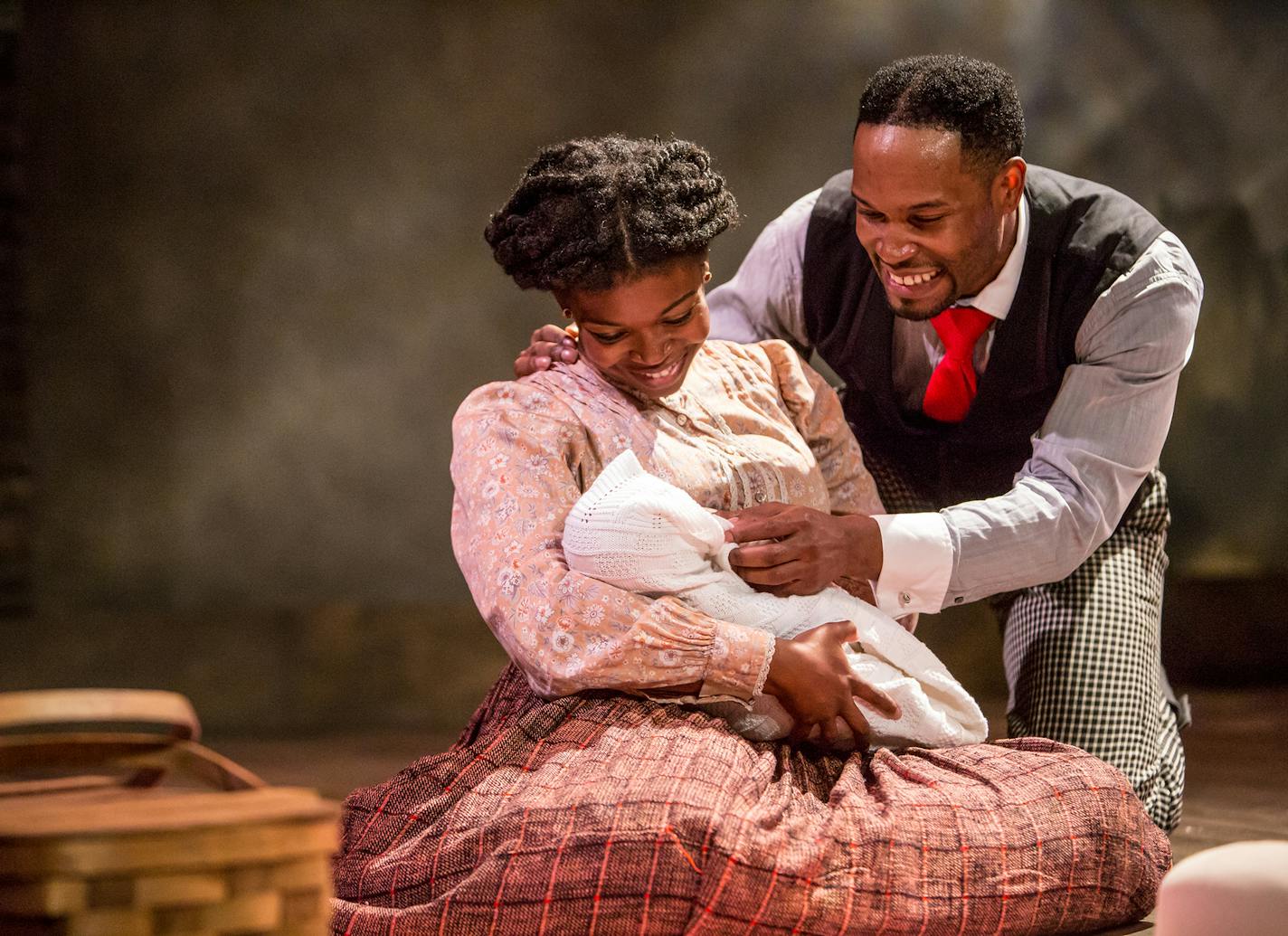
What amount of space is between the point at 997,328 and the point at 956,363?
13 centimetres

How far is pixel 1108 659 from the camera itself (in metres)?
2.96

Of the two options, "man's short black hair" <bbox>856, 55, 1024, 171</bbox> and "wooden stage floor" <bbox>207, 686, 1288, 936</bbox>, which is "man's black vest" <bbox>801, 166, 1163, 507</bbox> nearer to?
"man's short black hair" <bbox>856, 55, 1024, 171</bbox>

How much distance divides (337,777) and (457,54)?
Result: 7.85ft

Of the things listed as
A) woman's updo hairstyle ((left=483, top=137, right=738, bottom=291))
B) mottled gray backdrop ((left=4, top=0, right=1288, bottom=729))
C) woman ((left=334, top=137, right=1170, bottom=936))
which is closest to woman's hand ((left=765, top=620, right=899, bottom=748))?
woman ((left=334, top=137, right=1170, bottom=936))

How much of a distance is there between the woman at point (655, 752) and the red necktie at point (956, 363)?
1.71 ft

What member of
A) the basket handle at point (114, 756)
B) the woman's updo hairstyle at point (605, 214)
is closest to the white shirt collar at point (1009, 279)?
the woman's updo hairstyle at point (605, 214)

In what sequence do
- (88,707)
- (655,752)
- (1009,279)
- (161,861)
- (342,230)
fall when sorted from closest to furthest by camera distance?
(161,861) → (88,707) → (655,752) → (1009,279) → (342,230)

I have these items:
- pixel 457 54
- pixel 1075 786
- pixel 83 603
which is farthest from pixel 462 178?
pixel 1075 786

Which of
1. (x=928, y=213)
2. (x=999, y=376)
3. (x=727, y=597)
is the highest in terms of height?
(x=928, y=213)

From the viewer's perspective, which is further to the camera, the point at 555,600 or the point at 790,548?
the point at 790,548

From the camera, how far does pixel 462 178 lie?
4.70m

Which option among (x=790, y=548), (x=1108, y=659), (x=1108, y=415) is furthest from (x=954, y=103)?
(x=1108, y=659)

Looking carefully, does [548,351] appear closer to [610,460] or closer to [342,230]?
[610,460]

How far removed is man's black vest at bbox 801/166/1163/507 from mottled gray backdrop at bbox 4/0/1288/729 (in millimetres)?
1811
